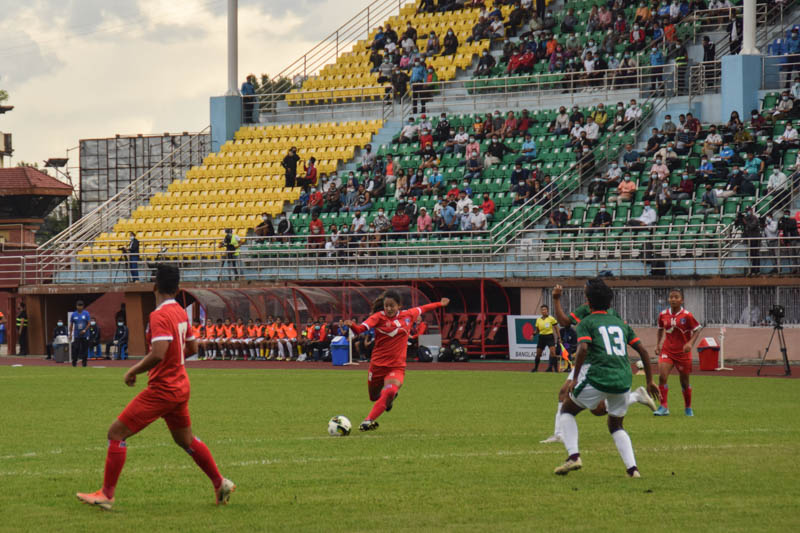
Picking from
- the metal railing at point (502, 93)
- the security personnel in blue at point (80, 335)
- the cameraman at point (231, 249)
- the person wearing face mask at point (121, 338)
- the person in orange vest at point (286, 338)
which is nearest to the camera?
the security personnel in blue at point (80, 335)

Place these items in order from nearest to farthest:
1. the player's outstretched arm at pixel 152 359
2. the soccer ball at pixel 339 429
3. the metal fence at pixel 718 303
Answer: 1. the player's outstretched arm at pixel 152 359
2. the soccer ball at pixel 339 429
3. the metal fence at pixel 718 303

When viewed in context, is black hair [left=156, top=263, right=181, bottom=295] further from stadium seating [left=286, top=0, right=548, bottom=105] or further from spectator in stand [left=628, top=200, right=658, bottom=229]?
stadium seating [left=286, top=0, right=548, bottom=105]

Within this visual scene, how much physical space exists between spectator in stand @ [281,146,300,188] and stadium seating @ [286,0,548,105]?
5.30 m

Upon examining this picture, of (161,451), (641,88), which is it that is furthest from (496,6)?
(161,451)

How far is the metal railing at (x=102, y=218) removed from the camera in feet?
145

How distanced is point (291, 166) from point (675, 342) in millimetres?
28819

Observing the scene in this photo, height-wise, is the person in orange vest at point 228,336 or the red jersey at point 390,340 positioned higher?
the red jersey at point 390,340

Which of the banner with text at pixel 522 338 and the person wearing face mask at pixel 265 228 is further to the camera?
the person wearing face mask at pixel 265 228

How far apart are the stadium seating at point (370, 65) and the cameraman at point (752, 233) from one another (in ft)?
58.2

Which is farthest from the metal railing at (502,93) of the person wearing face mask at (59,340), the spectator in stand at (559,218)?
the person wearing face mask at (59,340)

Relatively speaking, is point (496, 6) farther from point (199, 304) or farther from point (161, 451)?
point (161, 451)

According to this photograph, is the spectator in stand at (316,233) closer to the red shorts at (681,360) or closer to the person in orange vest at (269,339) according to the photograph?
the person in orange vest at (269,339)

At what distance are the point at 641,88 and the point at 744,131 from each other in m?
6.32

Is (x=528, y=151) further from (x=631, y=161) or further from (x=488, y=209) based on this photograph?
(x=631, y=161)
